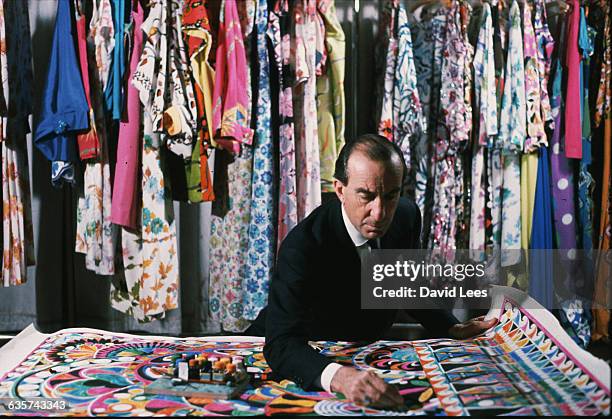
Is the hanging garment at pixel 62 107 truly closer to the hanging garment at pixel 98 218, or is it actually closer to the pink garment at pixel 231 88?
the hanging garment at pixel 98 218

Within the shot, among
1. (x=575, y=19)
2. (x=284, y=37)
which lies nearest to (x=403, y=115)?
(x=284, y=37)

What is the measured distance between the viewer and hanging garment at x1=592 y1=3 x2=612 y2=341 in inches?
127

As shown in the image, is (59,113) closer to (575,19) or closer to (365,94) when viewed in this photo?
(365,94)

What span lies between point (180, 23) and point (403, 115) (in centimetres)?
103

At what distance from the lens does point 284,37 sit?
308cm

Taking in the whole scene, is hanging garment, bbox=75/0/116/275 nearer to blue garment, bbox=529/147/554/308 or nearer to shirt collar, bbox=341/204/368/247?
shirt collar, bbox=341/204/368/247

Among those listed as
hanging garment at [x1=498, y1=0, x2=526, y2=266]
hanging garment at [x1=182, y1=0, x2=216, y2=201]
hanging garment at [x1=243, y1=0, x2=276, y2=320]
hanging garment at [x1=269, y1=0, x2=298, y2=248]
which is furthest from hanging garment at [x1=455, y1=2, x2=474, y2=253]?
hanging garment at [x1=182, y1=0, x2=216, y2=201]

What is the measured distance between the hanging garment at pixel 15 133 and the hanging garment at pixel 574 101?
2368 millimetres

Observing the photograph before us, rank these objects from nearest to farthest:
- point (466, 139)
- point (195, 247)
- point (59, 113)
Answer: point (59, 113)
point (466, 139)
point (195, 247)

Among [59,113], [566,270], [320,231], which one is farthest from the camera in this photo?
[566,270]

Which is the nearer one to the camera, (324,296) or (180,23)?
(324,296)

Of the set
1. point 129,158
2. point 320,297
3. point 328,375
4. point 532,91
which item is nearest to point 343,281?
point 320,297

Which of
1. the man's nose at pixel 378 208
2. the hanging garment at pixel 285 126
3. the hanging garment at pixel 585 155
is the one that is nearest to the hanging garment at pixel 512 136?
the hanging garment at pixel 585 155

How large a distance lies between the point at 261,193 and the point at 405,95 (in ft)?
2.49
